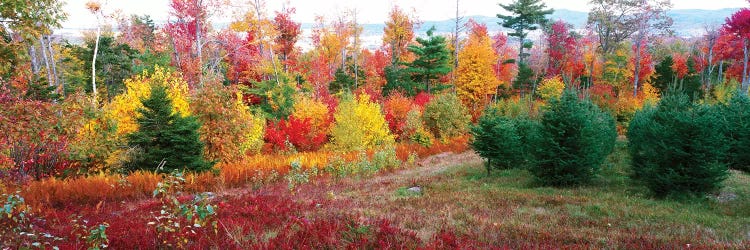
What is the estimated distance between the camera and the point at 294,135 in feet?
76.4

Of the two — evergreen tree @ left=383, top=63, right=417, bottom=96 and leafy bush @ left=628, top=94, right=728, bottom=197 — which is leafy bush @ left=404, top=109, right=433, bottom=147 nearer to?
evergreen tree @ left=383, top=63, right=417, bottom=96

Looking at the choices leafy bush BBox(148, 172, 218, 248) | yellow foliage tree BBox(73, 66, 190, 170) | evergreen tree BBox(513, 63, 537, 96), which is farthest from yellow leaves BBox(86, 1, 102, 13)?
evergreen tree BBox(513, 63, 537, 96)

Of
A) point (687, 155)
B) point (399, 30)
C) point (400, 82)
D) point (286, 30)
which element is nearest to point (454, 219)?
point (687, 155)

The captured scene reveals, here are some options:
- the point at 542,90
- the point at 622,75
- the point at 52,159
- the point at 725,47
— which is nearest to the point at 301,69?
the point at 542,90

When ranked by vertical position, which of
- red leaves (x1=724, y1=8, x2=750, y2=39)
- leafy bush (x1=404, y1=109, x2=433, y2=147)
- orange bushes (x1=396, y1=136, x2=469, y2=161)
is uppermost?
red leaves (x1=724, y1=8, x2=750, y2=39)

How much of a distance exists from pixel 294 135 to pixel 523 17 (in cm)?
3258

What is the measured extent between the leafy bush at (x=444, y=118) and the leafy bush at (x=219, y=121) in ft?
48.7

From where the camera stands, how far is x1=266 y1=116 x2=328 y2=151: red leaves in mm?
22812

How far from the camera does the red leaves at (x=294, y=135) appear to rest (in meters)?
22.8

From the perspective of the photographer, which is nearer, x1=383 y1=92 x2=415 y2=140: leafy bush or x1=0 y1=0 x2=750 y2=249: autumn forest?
x1=0 y1=0 x2=750 y2=249: autumn forest

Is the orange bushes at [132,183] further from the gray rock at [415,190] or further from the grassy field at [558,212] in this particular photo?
the gray rock at [415,190]

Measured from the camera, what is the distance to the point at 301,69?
4209 cm

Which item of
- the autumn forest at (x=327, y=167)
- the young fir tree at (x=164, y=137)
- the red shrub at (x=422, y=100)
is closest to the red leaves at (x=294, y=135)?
the autumn forest at (x=327, y=167)

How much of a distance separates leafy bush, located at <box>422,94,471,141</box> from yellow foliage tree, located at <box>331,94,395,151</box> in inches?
250
